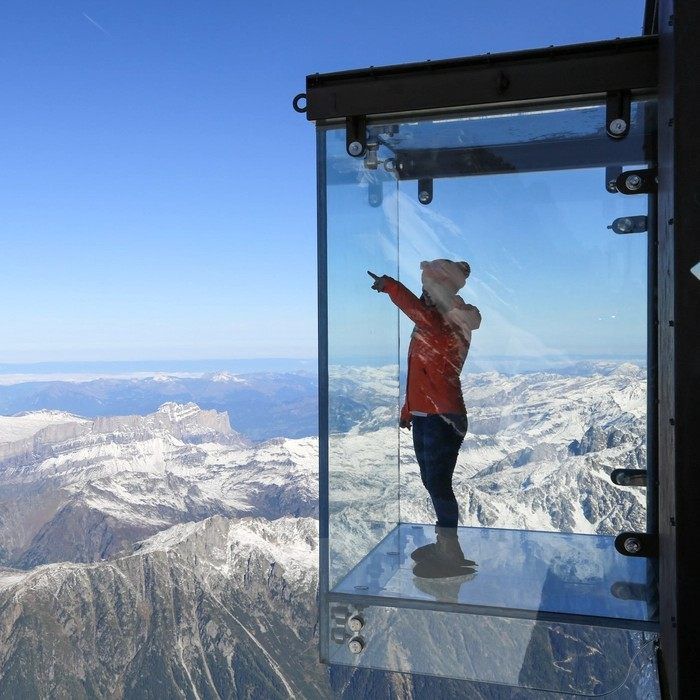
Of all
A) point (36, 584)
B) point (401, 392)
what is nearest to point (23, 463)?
point (36, 584)

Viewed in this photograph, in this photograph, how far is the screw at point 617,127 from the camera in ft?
9.73

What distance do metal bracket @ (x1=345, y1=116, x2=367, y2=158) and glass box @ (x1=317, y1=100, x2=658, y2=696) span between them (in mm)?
62

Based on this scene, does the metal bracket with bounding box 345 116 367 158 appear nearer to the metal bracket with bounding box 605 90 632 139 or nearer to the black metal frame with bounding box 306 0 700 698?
the black metal frame with bounding box 306 0 700 698

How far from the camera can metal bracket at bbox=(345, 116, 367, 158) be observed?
3301 millimetres

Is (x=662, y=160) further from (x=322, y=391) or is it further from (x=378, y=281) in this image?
(x=322, y=391)

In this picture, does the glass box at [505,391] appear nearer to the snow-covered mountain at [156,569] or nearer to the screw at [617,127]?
Result: the screw at [617,127]

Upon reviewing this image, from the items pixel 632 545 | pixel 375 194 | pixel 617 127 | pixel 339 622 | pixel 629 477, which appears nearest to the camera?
pixel 617 127

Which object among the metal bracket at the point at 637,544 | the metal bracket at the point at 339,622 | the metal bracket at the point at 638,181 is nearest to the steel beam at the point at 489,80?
the metal bracket at the point at 638,181

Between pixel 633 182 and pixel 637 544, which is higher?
pixel 633 182

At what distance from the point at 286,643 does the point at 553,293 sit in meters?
74.9

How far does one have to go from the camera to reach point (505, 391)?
345 centimetres

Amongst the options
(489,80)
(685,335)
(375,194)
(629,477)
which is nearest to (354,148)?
(375,194)

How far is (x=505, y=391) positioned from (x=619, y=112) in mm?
1247

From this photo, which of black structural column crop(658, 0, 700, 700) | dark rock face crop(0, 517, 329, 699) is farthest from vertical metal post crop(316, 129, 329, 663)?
dark rock face crop(0, 517, 329, 699)
